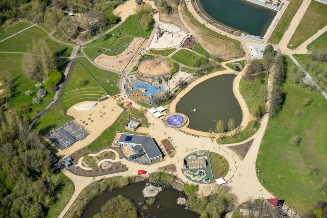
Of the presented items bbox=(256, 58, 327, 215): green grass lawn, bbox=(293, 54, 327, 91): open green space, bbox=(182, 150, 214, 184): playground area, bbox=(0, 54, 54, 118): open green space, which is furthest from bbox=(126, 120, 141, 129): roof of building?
bbox=(293, 54, 327, 91): open green space

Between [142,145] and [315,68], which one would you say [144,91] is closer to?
[142,145]

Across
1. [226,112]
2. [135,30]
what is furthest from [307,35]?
[135,30]

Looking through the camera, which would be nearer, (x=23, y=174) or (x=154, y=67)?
(x=23, y=174)

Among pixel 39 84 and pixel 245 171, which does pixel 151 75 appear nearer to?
pixel 39 84

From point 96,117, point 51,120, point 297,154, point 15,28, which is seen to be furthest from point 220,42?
point 15,28

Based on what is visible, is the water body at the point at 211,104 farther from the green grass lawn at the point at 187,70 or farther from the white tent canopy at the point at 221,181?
the white tent canopy at the point at 221,181

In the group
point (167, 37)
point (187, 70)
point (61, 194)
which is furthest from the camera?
point (167, 37)

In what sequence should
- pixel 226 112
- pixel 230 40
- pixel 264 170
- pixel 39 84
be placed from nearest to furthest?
pixel 264 170 → pixel 226 112 → pixel 39 84 → pixel 230 40
